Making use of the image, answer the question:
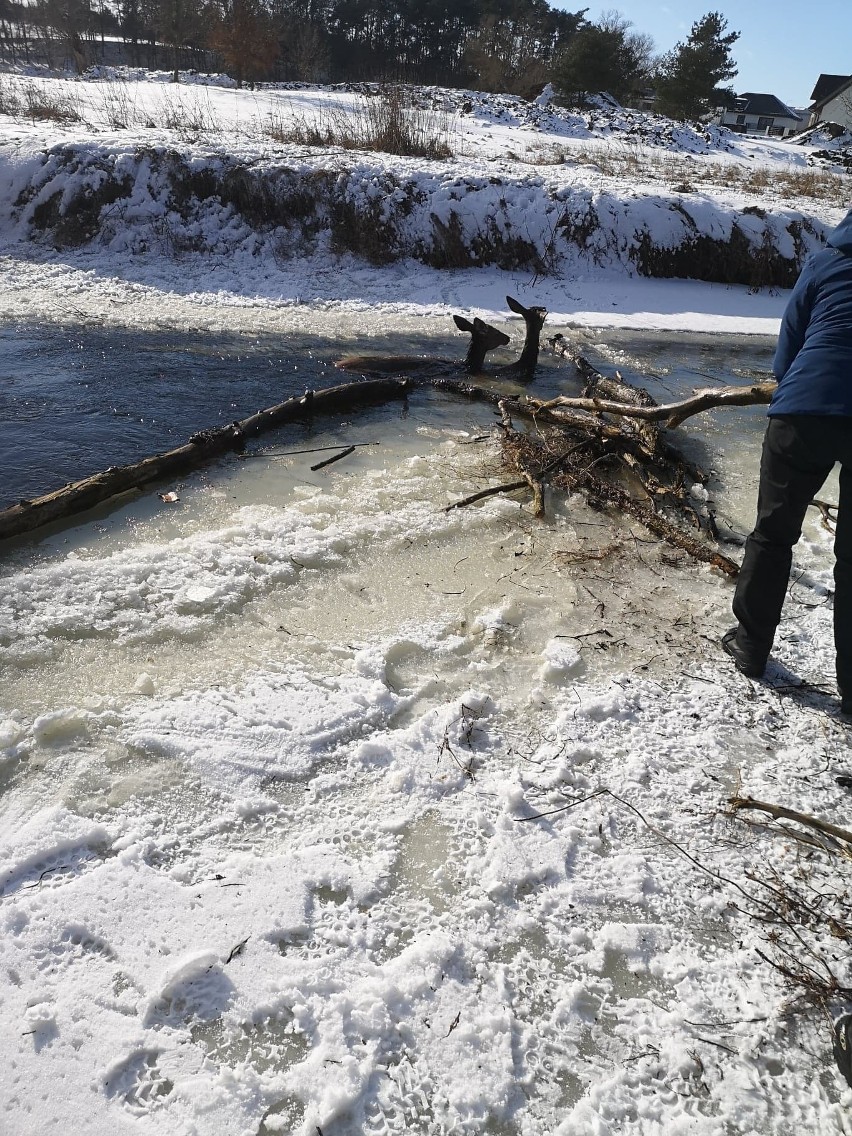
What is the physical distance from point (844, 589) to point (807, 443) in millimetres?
744

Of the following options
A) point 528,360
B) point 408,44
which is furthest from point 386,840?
point 408,44

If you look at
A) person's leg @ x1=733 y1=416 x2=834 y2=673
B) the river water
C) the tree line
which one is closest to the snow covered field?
the river water

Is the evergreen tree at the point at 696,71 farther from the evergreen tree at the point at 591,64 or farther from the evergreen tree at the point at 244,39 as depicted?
the evergreen tree at the point at 244,39

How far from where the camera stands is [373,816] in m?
2.69

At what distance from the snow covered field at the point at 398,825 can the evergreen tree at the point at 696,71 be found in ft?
113

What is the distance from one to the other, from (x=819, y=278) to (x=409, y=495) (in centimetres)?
305

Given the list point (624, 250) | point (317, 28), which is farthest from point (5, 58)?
point (624, 250)

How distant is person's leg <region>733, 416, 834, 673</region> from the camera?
3.08 m

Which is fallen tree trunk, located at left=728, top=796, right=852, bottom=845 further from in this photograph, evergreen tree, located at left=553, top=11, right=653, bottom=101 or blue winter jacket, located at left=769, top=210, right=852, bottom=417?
evergreen tree, located at left=553, top=11, right=653, bottom=101

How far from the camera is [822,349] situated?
3.05 m

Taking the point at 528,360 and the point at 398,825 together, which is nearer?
the point at 398,825

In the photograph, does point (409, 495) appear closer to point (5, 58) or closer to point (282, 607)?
point (282, 607)

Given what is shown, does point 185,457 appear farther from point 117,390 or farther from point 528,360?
point 528,360

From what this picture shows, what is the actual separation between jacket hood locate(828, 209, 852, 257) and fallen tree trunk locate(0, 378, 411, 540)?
4.49 metres
